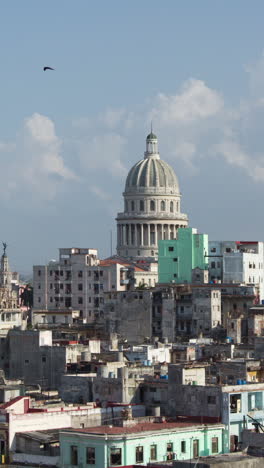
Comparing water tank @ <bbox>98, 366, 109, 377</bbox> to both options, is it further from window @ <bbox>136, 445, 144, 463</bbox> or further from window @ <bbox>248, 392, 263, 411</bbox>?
window @ <bbox>136, 445, 144, 463</bbox>

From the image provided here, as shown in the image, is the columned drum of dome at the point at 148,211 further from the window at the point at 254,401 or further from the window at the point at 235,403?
the window at the point at 235,403

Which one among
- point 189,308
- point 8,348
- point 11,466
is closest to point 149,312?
point 189,308

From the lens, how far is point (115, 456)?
5888 centimetres

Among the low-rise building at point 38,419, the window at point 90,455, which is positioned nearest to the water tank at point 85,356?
the low-rise building at point 38,419

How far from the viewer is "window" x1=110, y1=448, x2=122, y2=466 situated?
193 ft

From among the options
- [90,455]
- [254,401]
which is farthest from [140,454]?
[254,401]

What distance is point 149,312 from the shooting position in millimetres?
118375

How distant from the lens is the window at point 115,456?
193ft

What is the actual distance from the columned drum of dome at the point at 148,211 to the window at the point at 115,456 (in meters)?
103

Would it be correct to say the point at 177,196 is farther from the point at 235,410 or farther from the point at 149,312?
the point at 235,410

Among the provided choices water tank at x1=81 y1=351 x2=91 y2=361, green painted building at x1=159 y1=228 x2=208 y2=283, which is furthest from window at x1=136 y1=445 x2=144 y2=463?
green painted building at x1=159 y1=228 x2=208 y2=283

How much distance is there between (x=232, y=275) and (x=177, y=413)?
194 ft

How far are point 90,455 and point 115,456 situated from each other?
99cm

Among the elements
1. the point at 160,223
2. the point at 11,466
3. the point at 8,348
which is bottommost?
the point at 11,466
